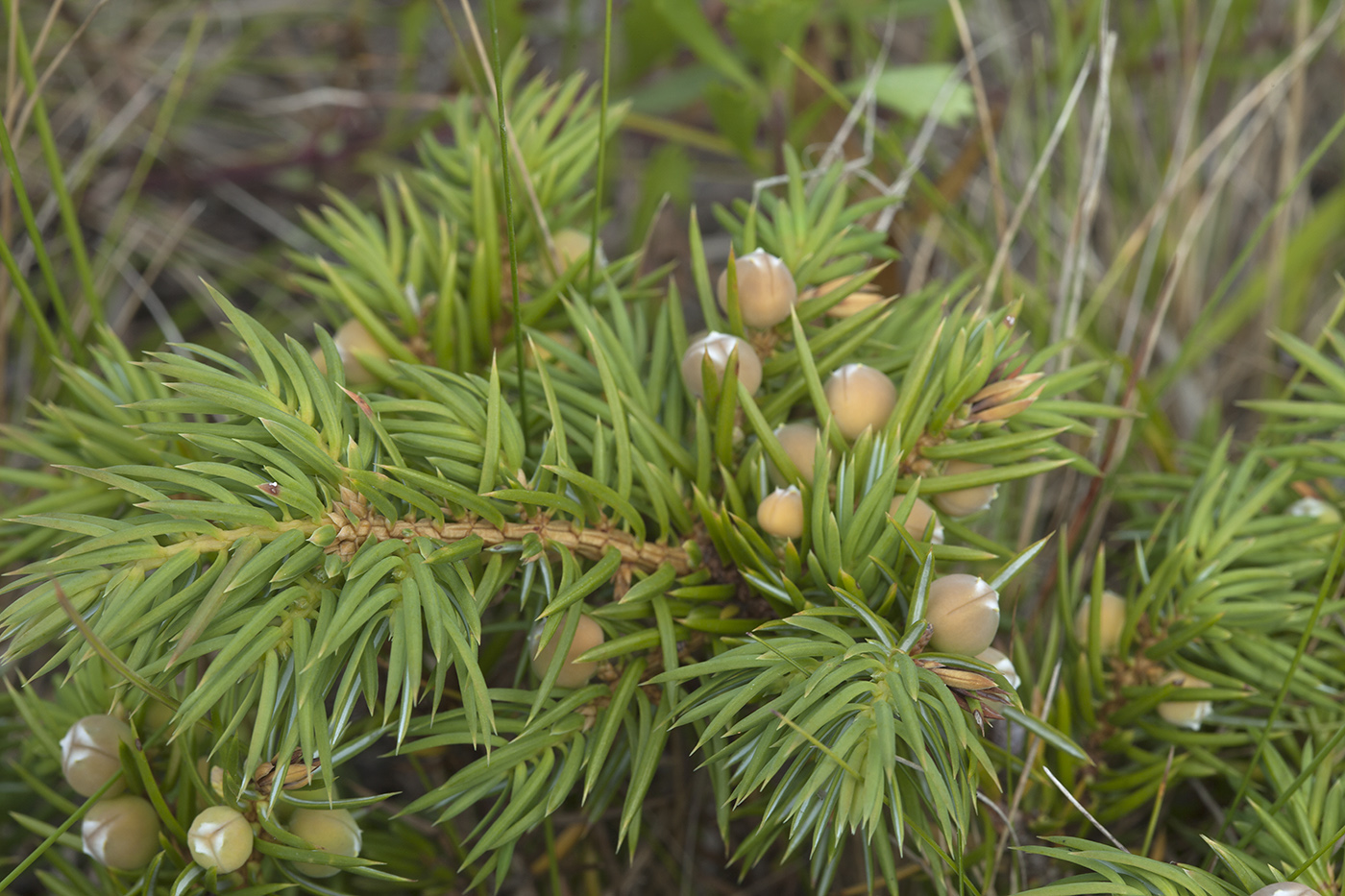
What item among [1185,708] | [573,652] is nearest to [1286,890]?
[1185,708]

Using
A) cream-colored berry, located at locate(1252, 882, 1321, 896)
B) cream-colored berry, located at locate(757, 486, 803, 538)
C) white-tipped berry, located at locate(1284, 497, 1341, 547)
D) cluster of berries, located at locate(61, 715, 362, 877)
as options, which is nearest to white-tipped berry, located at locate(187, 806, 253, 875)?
cluster of berries, located at locate(61, 715, 362, 877)

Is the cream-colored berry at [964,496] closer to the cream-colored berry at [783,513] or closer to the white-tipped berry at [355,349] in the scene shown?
the cream-colored berry at [783,513]

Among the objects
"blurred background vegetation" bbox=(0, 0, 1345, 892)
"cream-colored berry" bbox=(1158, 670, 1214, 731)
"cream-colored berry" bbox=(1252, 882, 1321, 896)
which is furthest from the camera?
"blurred background vegetation" bbox=(0, 0, 1345, 892)

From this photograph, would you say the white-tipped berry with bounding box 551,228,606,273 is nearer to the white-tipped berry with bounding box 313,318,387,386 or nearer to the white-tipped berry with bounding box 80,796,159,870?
the white-tipped berry with bounding box 313,318,387,386

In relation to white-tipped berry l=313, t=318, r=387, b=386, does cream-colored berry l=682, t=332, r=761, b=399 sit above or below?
above

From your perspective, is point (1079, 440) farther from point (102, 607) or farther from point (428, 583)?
point (102, 607)

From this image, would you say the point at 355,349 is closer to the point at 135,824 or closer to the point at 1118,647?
the point at 135,824
